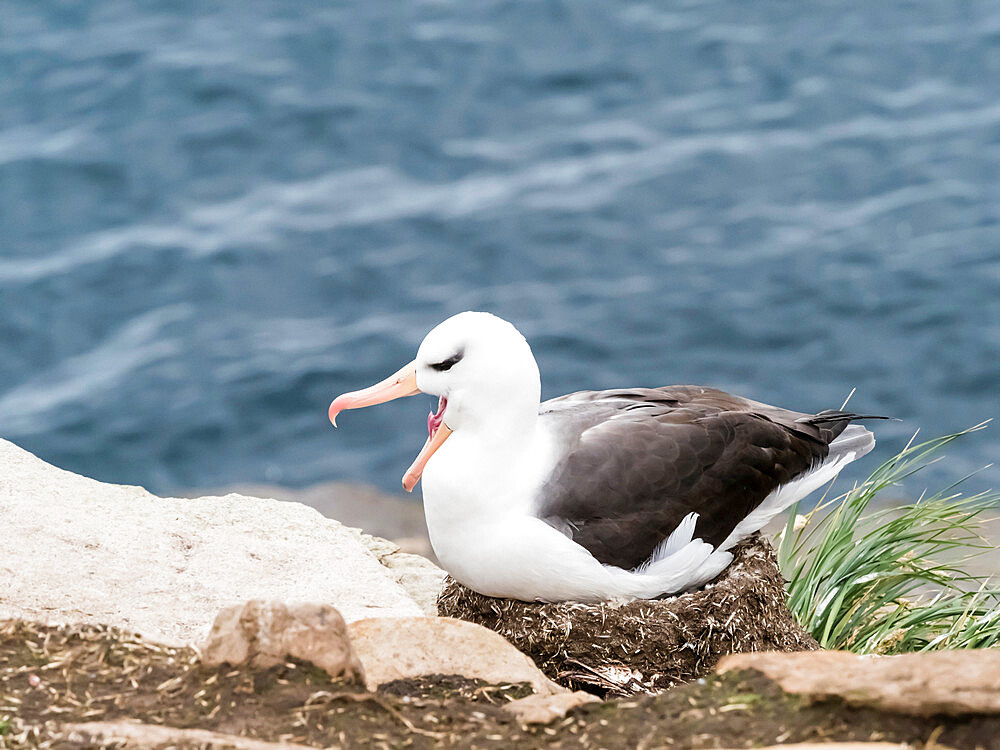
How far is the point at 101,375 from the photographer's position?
32.2 ft

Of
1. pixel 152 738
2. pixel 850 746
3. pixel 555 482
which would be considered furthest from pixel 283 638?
pixel 555 482

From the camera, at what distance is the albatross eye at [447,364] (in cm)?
468

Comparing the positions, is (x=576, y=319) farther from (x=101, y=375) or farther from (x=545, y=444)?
(x=545, y=444)

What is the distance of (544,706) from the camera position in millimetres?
3211

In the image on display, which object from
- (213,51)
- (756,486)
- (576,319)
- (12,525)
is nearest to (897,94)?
(576,319)

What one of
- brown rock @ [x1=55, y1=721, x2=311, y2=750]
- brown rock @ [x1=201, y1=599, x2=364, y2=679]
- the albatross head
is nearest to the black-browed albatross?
the albatross head

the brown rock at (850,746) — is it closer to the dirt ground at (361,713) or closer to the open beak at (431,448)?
the dirt ground at (361,713)

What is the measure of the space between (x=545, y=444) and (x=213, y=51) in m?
9.13

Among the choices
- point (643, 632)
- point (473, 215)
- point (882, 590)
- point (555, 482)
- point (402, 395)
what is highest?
point (402, 395)

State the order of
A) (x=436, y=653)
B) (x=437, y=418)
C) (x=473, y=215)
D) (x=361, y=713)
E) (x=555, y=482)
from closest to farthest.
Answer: (x=361, y=713)
(x=436, y=653)
(x=555, y=482)
(x=437, y=418)
(x=473, y=215)

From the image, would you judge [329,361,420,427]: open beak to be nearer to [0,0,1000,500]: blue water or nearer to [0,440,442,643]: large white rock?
[0,440,442,643]: large white rock

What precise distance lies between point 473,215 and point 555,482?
6.38 metres

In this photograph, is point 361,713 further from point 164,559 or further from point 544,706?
point 164,559

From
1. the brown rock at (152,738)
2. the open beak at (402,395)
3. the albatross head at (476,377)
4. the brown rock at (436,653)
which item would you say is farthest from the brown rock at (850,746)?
the open beak at (402,395)
